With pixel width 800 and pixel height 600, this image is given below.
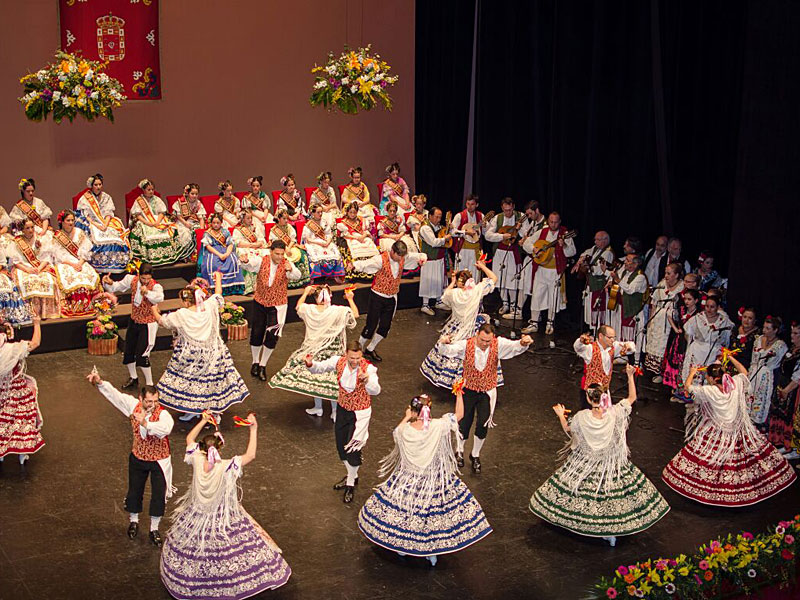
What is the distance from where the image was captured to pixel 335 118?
15.1 meters

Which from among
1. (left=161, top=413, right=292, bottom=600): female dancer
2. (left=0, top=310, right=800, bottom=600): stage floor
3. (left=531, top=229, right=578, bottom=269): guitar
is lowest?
(left=0, top=310, right=800, bottom=600): stage floor

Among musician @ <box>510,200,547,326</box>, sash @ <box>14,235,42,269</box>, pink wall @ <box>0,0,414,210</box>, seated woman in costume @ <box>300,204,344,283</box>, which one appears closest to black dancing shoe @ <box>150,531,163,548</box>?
sash @ <box>14,235,42,269</box>

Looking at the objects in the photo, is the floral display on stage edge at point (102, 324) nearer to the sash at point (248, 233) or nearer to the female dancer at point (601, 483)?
the sash at point (248, 233)

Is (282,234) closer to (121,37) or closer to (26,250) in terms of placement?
(26,250)

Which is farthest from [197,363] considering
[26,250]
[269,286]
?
[26,250]

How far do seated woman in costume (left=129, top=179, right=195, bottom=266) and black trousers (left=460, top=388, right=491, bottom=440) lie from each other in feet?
17.1

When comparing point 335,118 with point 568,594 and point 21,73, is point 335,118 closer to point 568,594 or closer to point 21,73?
point 21,73

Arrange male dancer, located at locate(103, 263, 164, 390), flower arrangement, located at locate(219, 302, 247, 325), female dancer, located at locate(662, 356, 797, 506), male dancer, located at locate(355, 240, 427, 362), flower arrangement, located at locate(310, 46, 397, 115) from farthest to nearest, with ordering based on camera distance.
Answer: flower arrangement, located at locate(310, 46, 397, 115) < flower arrangement, located at locate(219, 302, 247, 325) < male dancer, located at locate(355, 240, 427, 362) < male dancer, located at locate(103, 263, 164, 390) < female dancer, located at locate(662, 356, 797, 506)

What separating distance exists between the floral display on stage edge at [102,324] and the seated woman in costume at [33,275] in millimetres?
384

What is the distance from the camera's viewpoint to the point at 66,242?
10.9 metres

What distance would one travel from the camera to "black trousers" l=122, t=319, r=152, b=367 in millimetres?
9336

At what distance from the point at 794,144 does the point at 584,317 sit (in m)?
3.23

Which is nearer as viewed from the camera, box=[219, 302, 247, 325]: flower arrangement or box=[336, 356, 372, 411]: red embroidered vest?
box=[336, 356, 372, 411]: red embroidered vest

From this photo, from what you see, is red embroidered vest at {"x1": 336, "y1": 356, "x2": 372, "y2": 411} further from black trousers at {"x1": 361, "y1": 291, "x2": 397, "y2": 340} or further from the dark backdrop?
the dark backdrop
